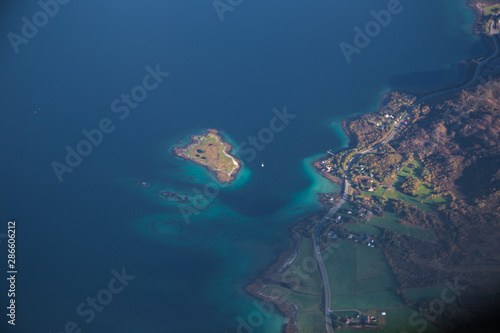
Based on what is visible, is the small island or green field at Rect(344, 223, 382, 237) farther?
the small island

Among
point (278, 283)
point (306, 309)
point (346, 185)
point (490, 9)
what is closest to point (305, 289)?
point (306, 309)

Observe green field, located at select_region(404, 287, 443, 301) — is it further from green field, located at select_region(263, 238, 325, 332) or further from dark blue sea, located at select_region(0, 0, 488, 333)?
dark blue sea, located at select_region(0, 0, 488, 333)

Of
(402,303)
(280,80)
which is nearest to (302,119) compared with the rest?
(280,80)

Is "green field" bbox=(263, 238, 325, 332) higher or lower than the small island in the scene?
lower

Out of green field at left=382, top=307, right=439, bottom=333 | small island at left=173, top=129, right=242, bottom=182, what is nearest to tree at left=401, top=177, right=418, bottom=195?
green field at left=382, top=307, right=439, bottom=333

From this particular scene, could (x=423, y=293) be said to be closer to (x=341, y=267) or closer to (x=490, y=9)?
(x=341, y=267)

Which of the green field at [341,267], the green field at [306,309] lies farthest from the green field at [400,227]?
the green field at [306,309]

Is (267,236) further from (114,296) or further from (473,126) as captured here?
(473,126)
